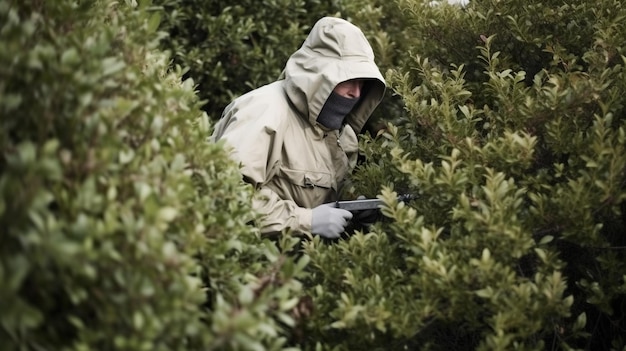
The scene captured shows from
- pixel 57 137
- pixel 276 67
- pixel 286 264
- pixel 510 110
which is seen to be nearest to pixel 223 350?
pixel 286 264

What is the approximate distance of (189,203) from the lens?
96.7 inches

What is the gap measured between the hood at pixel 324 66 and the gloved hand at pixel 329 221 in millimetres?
541

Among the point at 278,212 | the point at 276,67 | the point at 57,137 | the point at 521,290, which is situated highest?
the point at 57,137

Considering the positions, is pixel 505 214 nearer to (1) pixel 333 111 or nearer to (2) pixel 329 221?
(2) pixel 329 221

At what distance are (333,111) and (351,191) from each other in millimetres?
441

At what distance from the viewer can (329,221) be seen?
3.62 m

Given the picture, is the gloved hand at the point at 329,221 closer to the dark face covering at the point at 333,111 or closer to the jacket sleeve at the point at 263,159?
the jacket sleeve at the point at 263,159

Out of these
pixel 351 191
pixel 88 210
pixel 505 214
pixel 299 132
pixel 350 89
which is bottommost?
pixel 351 191

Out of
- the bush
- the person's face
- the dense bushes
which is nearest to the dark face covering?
the person's face

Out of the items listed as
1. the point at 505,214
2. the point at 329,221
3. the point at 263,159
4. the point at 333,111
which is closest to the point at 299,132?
the point at 333,111

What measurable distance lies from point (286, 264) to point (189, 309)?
0.46 m

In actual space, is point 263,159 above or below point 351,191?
above

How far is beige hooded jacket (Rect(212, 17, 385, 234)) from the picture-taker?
3.66 meters

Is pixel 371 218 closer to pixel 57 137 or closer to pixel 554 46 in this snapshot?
pixel 554 46
